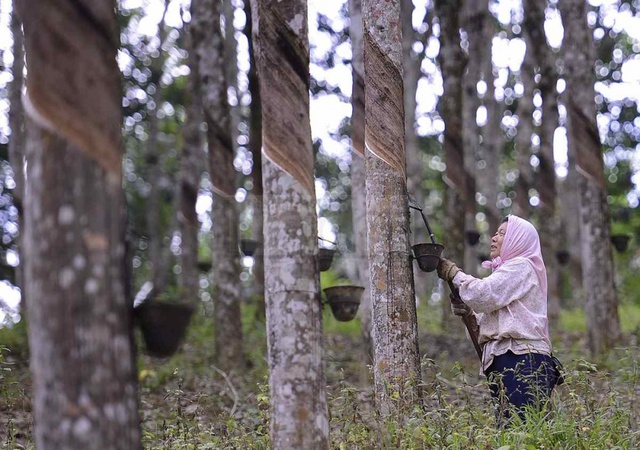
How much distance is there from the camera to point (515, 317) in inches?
238

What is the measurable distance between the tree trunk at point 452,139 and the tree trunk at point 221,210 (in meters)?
3.82

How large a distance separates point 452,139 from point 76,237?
10.6 m

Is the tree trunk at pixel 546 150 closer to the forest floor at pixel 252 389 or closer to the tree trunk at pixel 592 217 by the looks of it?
the forest floor at pixel 252 389

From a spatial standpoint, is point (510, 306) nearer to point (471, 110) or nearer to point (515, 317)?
point (515, 317)

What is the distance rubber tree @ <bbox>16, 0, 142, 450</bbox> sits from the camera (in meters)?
3.50

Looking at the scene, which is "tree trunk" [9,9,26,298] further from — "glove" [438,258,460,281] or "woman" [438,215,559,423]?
"woman" [438,215,559,423]

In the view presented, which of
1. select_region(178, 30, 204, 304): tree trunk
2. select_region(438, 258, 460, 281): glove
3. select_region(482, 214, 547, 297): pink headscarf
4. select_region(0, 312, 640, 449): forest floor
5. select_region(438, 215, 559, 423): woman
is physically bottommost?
select_region(0, 312, 640, 449): forest floor

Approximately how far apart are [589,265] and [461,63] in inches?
194

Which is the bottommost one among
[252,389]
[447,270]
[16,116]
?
[252,389]

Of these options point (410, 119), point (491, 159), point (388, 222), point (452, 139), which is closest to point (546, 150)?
point (491, 159)

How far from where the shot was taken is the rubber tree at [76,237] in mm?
3502

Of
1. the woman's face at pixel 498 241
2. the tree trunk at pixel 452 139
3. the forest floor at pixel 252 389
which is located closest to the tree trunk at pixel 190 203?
the forest floor at pixel 252 389

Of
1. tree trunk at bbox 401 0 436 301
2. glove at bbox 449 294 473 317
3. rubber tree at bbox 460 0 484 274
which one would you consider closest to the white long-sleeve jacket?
glove at bbox 449 294 473 317

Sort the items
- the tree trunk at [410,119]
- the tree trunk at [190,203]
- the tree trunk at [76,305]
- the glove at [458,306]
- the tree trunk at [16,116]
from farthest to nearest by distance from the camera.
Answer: the tree trunk at [410,119]
the tree trunk at [190,203]
the tree trunk at [16,116]
the glove at [458,306]
the tree trunk at [76,305]
